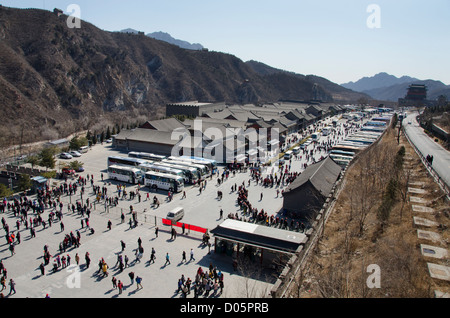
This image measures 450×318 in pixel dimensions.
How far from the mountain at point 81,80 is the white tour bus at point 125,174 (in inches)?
1155

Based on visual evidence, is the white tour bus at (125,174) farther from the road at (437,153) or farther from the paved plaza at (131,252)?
the road at (437,153)

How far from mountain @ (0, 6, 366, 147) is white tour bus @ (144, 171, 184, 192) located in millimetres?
34182

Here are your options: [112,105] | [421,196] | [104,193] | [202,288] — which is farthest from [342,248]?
[112,105]

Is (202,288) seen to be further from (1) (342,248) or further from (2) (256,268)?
(1) (342,248)

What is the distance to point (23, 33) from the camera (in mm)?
97500

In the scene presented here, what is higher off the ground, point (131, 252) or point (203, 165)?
point (203, 165)

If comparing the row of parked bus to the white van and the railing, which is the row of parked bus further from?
the railing

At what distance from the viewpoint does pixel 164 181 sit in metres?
33.3

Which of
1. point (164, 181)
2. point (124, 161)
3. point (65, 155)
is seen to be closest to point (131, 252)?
point (164, 181)

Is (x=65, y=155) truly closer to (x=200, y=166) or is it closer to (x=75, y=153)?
(x=75, y=153)

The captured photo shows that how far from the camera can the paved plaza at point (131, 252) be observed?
56.7 feet

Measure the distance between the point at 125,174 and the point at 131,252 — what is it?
15.7m

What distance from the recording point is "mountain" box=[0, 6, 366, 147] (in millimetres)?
73250

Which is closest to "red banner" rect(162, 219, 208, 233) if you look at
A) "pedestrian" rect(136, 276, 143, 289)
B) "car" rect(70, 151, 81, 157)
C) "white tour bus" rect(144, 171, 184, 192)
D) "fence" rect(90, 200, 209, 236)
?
"fence" rect(90, 200, 209, 236)
